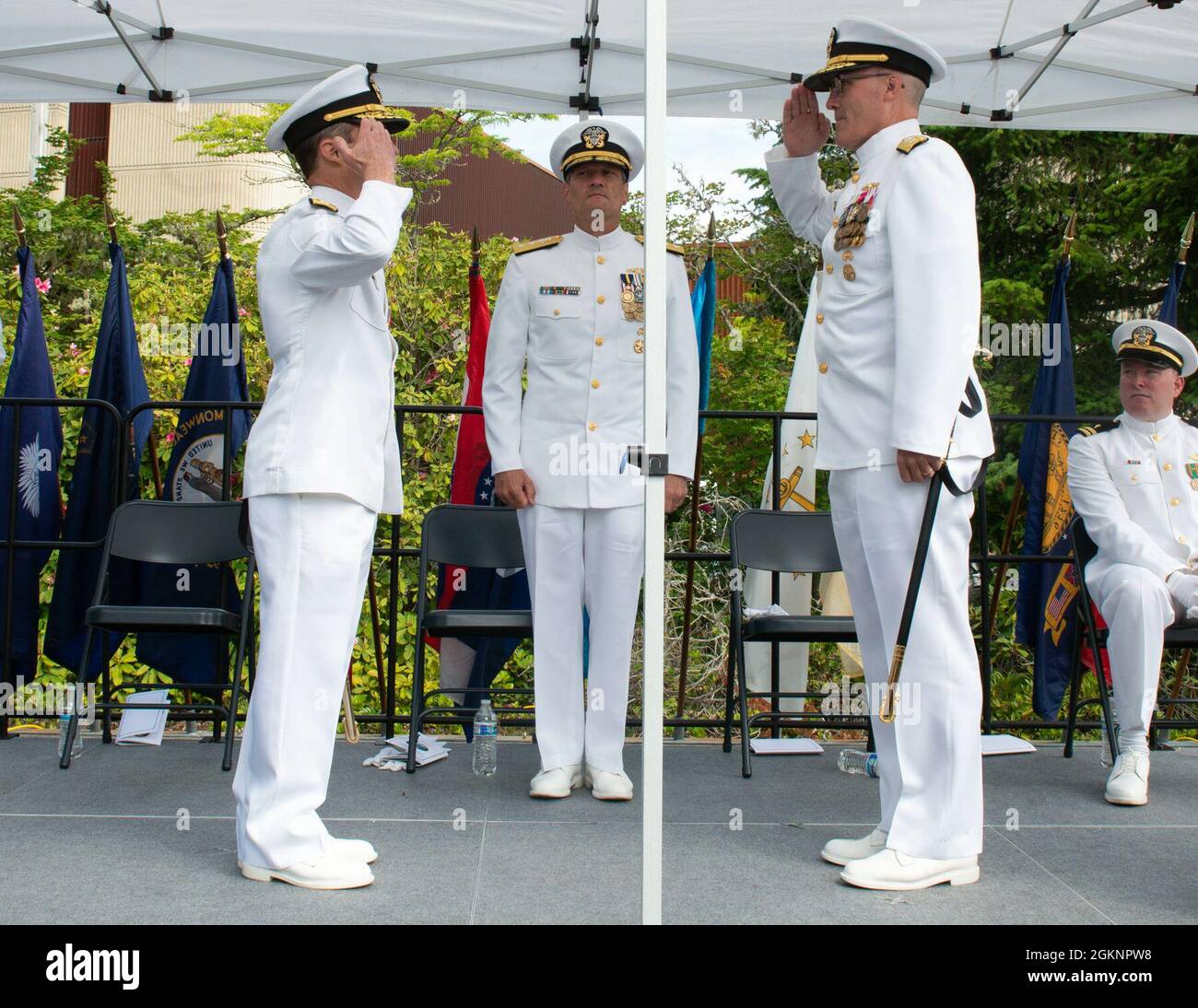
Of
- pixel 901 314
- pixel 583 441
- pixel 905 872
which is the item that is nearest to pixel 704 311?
pixel 583 441

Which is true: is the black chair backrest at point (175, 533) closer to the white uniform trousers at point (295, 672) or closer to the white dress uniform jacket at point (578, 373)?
the white dress uniform jacket at point (578, 373)

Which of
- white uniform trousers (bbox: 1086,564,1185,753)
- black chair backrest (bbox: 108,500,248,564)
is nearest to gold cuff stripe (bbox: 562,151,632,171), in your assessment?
black chair backrest (bbox: 108,500,248,564)

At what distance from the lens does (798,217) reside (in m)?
3.80

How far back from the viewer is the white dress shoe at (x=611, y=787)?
412cm

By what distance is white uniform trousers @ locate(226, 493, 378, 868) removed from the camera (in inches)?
126

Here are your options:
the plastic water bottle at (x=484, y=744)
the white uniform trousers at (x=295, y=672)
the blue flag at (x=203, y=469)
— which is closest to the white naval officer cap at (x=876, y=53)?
the white uniform trousers at (x=295, y=672)

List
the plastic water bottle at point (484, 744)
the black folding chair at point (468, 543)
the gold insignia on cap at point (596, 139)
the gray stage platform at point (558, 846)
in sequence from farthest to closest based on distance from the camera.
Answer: the black folding chair at point (468, 543) < the plastic water bottle at point (484, 744) < the gold insignia on cap at point (596, 139) < the gray stage platform at point (558, 846)

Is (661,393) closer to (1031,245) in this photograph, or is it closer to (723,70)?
(723,70)

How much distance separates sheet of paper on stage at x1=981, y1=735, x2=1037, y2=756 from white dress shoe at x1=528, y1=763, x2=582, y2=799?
5.90 ft

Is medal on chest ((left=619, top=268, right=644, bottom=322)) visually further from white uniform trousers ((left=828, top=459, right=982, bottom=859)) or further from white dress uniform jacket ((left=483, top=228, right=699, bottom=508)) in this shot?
white uniform trousers ((left=828, top=459, right=982, bottom=859))

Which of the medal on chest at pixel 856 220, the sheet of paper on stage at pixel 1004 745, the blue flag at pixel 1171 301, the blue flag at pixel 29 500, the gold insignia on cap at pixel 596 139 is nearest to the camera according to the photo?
the medal on chest at pixel 856 220

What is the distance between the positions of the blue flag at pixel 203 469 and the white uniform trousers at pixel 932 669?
304cm

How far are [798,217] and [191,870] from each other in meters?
2.41
